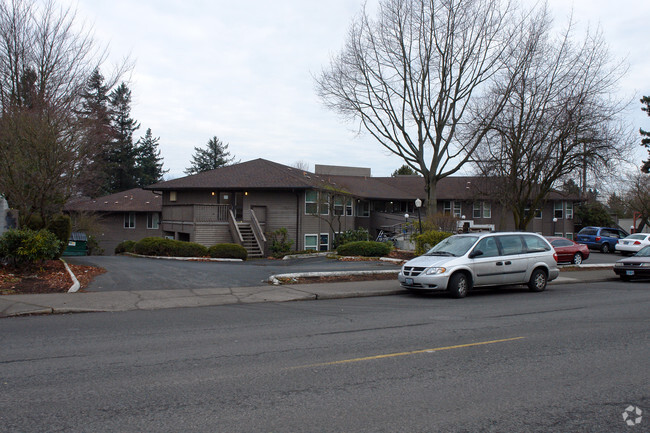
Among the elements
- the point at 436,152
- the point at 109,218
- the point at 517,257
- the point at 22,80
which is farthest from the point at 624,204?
the point at 22,80

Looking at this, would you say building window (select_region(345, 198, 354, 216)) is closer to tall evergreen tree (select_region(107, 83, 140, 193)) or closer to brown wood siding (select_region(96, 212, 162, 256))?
brown wood siding (select_region(96, 212, 162, 256))

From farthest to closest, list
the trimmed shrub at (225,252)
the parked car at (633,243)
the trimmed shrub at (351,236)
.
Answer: the trimmed shrub at (351,236) → the parked car at (633,243) → the trimmed shrub at (225,252)

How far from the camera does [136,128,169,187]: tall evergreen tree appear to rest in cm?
6344

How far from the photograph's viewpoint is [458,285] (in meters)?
13.3

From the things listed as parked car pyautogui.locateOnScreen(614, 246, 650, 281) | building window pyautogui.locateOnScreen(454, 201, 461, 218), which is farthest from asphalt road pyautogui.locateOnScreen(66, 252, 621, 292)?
building window pyautogui.locateOnScreen(454, 201, 461, 218)

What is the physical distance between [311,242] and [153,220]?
15.9m

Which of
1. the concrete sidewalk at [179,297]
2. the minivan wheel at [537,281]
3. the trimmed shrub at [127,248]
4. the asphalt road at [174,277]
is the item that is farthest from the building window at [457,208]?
the minivan wheel at [537,281]

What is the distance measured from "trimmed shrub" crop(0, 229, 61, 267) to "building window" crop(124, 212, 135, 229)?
95.4 ft

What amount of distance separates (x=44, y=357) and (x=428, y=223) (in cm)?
2102

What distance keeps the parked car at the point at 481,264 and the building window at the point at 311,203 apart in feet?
60.8

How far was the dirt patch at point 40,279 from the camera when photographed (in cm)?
1245

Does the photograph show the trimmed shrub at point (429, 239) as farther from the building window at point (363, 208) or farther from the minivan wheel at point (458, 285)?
the building window at point (363, 208)

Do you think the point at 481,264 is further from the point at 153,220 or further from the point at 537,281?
the point at 153,220

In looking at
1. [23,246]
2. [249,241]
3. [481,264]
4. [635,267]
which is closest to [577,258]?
[635,267]
